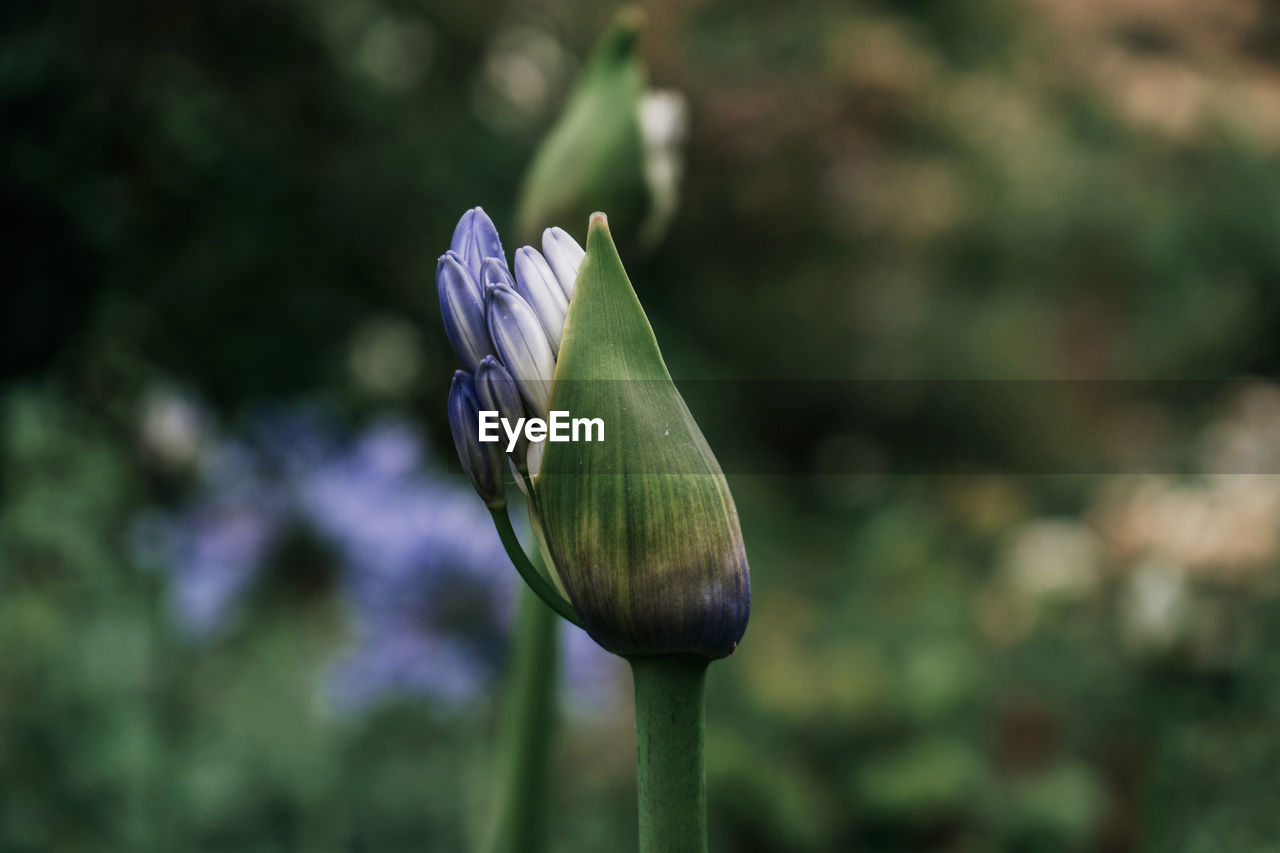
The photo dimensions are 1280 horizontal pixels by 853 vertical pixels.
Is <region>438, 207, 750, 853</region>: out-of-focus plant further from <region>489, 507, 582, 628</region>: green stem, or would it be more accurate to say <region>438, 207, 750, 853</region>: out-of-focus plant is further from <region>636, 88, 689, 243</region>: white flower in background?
<region>636, 88, 689, 243</region>: white flower in background

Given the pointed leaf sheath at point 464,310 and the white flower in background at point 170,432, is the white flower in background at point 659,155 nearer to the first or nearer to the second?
the pointed leaf sheath at point 464,310

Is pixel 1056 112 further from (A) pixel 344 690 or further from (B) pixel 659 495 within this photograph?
(B) pixel 659 495

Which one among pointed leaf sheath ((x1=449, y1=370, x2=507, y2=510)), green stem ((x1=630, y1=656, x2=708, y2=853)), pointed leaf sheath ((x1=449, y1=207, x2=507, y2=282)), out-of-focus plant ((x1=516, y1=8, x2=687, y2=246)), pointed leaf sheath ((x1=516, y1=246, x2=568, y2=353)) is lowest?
green stem ((x1=630, y1=656, x2=708, y2=853))

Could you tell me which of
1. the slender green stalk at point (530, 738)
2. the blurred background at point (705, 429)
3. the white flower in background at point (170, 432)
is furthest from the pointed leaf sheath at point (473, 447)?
the white flower in background at point (170, 432)

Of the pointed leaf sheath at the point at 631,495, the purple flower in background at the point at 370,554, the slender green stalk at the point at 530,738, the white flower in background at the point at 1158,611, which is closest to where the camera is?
the pointed leaf sheath at the point at 631,495

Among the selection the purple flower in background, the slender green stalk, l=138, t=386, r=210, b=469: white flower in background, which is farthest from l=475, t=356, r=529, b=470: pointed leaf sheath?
l=138, t=386, r=210, b=469: white flower in background

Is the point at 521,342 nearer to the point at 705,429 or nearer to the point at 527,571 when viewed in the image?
the point at 527,571
